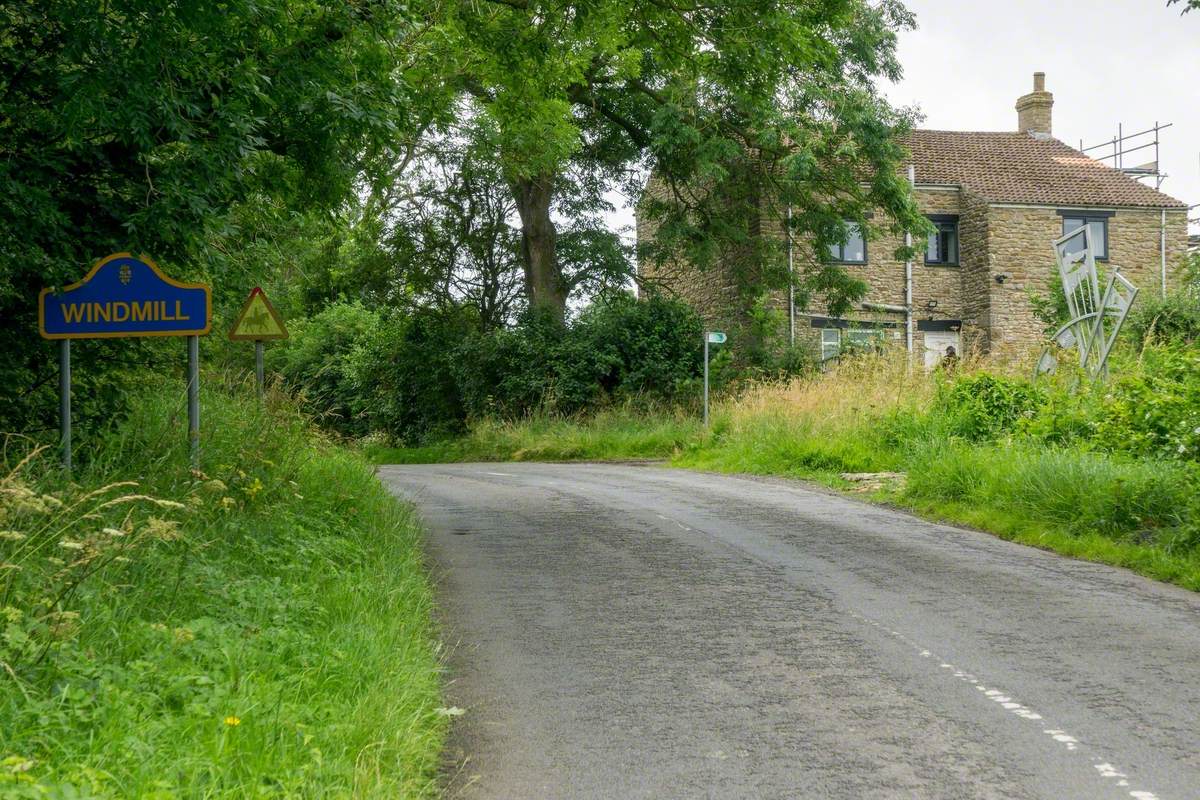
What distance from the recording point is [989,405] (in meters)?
16.8

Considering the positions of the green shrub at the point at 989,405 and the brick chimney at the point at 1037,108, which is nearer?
the green shrub at the point at 989,405

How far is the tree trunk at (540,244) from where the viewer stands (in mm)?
33500

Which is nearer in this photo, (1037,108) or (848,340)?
(848,340)

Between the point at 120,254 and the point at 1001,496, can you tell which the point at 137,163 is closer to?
the point at 120,254

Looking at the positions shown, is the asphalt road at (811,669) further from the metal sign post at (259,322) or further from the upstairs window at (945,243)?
the upstairs window at (945,243)

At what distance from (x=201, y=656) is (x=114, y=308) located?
4.05 meters

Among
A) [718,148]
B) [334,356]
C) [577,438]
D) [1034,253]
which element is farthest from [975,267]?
[334,356]

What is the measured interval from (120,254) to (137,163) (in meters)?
1.21

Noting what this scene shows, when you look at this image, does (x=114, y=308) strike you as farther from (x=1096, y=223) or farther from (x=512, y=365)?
(x=1096, y=223)

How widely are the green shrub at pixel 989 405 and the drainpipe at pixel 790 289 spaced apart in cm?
1392

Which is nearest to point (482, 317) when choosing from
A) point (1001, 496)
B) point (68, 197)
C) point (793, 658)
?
point (1001, 496)

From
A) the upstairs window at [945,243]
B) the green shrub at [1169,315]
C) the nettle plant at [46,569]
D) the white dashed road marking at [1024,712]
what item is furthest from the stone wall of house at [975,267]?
the nettle plant at [46,569]

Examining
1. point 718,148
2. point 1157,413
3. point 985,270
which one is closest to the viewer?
point 1157,413

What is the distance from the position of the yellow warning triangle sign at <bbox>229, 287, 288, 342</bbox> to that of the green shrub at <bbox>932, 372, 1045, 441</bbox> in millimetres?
9106
